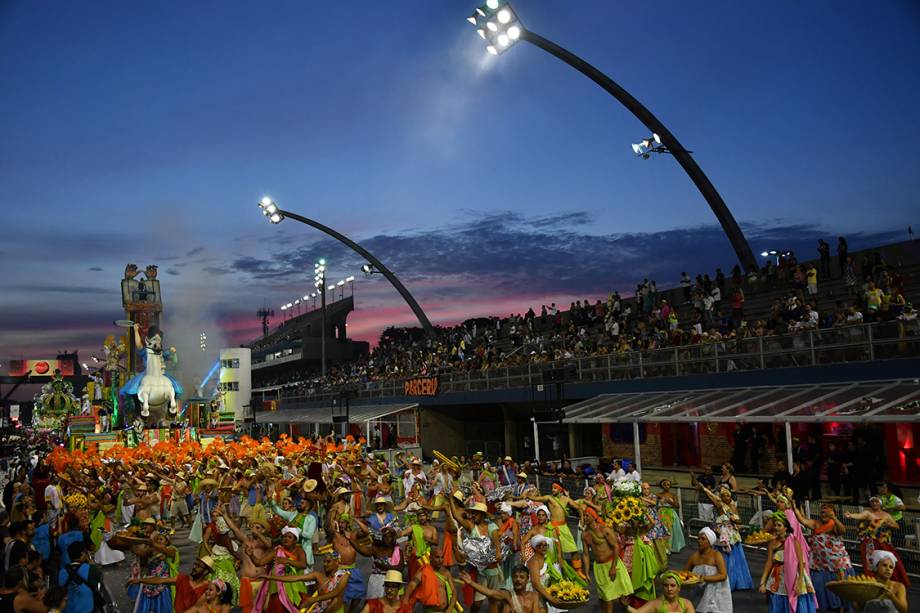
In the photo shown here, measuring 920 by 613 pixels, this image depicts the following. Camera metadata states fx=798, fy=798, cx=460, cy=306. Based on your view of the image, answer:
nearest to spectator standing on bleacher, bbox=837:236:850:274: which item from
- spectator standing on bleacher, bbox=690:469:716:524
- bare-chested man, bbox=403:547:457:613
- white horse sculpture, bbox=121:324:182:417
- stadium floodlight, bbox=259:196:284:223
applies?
spectator standing on bleacher, bbox=690:469:716:524

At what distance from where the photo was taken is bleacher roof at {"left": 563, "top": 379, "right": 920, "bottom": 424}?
1499 cm

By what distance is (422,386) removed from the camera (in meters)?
35.7

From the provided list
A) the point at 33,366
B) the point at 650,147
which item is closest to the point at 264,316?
the point at 33,366

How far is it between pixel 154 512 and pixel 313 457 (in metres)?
11.0

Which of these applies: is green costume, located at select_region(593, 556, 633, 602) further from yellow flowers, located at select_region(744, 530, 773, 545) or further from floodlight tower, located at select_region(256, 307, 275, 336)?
floodlight tower, located at select_region(256, 307, 275, 336)

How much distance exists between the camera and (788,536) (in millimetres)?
9594

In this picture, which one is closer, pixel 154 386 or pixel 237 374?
pixel 154 386

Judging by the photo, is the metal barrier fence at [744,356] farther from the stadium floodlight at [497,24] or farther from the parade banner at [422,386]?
the stadium floodlight at [497,24]

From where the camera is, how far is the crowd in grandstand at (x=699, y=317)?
19641mm

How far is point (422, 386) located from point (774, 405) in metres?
20.2

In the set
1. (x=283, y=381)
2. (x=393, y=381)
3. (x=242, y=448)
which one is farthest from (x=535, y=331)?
(x=283, y=381)

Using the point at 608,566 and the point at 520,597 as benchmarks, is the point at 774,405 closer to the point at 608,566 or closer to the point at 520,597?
the point at 608,566

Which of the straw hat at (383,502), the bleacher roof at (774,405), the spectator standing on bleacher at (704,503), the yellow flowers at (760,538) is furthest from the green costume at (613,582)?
the bleacher roof at (774,405)

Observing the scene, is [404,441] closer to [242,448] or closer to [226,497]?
[242,448]
